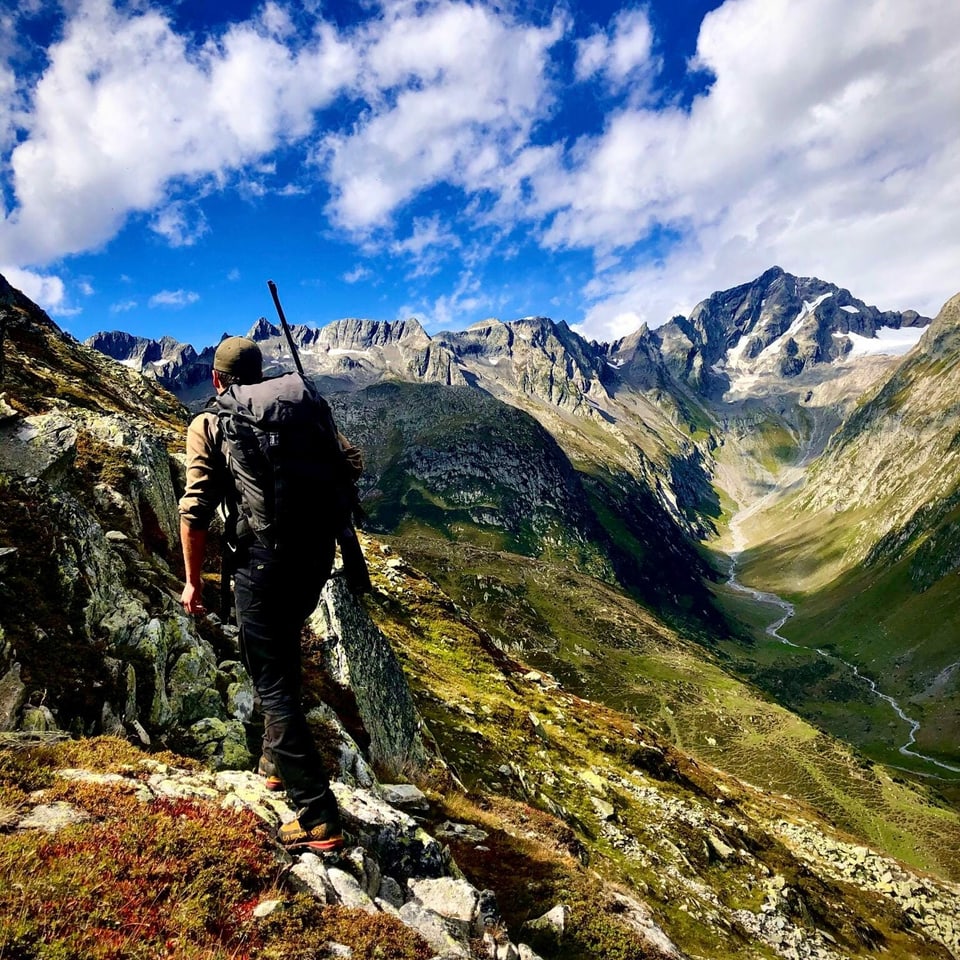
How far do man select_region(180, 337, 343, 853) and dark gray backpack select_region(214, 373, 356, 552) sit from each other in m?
0.18

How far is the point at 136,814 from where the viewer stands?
6984 millimetres

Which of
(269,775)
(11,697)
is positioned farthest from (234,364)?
(269,775)

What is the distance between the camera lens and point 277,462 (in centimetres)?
763

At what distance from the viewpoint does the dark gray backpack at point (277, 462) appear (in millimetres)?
7602

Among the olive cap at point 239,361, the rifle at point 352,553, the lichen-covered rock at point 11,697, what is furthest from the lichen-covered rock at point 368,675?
the olive cap at point 239,361

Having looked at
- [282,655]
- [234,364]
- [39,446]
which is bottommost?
[282,655]

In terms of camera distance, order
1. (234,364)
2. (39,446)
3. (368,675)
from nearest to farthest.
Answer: (234,364), (39,446), (368,675)

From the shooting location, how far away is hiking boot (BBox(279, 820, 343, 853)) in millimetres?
7680

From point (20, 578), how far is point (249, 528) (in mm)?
5869

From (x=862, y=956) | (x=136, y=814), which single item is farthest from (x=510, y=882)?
(x=862, y=956)

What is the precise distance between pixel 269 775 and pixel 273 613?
3.86m

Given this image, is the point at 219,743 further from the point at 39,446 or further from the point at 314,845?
the point at 39,446

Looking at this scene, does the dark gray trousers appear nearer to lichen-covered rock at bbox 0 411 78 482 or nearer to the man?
the man

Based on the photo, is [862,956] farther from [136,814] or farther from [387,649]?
[136,814]
